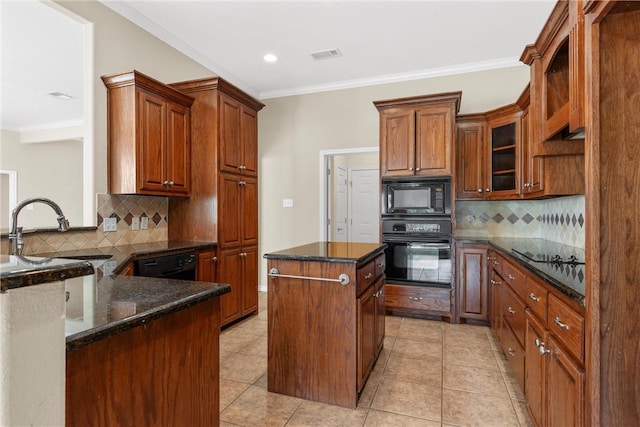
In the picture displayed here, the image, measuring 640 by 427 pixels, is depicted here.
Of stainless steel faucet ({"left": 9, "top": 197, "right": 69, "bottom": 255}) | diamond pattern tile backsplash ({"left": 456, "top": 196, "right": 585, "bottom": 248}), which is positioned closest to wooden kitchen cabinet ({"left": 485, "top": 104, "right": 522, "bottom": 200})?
diamond pattern tile backsplash ({"left": 456, "top": 196, "right": 585, "bottom": 248})

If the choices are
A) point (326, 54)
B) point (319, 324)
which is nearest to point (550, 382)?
point (319, 324)

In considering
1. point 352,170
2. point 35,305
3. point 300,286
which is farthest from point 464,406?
point 352,170

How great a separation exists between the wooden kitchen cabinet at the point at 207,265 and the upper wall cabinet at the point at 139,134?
0.65 metres

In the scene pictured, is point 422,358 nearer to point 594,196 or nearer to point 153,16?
point 594,196

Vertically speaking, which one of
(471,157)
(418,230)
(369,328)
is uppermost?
(471,157)

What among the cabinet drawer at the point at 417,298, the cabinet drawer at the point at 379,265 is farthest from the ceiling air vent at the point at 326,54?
the cabinet drawer at the point at 417,298

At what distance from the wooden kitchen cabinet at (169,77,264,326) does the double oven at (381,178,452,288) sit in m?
1.57

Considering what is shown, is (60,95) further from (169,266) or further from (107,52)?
(169,266)

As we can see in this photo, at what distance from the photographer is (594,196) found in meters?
1.11

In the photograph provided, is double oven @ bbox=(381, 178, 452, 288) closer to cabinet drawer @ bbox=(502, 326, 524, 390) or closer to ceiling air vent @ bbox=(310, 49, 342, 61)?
cabinet drawer @ bbox=(502, 326, 524, 390)

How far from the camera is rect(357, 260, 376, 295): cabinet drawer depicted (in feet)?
6.93

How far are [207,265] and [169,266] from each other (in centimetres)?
46

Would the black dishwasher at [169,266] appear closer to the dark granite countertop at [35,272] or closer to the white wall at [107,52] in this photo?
the white wall at [107,52]

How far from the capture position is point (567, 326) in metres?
1.33
